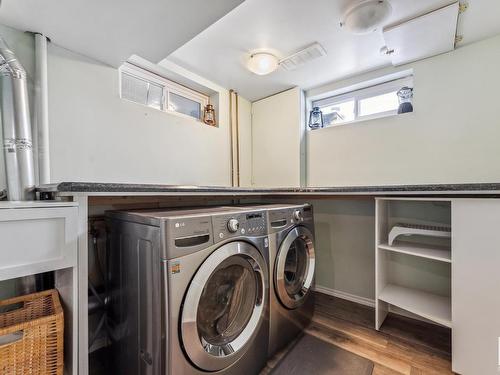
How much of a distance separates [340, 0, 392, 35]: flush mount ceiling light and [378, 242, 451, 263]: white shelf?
1449 mm

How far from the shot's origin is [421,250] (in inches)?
60.7

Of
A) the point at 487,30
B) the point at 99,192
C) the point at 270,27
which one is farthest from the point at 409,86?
the point at 99,192

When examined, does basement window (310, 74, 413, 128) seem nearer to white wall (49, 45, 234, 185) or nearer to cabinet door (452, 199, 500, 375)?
cabinet door (452, 199, 500, 375)

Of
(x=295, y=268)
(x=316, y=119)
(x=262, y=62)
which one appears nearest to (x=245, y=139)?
(x=316, y=119)

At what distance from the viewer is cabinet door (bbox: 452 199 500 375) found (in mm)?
1141

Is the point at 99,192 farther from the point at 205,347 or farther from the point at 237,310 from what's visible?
the point at 237,310

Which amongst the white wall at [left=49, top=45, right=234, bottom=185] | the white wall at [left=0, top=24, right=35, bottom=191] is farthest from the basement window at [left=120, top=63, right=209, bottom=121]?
the white wall at [left=0, top=24, right=35, bottom=191]

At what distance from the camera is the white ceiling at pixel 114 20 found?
1.08 m

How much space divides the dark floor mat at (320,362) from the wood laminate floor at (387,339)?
4cm

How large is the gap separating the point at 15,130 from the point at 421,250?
2.44 metres

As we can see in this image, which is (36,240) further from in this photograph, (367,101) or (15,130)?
(367,101)

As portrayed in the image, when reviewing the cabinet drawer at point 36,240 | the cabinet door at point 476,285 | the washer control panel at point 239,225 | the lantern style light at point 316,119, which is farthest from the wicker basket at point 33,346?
the lantern style light at point 316,119

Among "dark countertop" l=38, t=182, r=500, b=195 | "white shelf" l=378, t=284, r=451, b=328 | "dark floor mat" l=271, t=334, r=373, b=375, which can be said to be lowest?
"dark floor mat" l=271, t=334, r=373, b=375

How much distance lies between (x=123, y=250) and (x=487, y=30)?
260 cm
